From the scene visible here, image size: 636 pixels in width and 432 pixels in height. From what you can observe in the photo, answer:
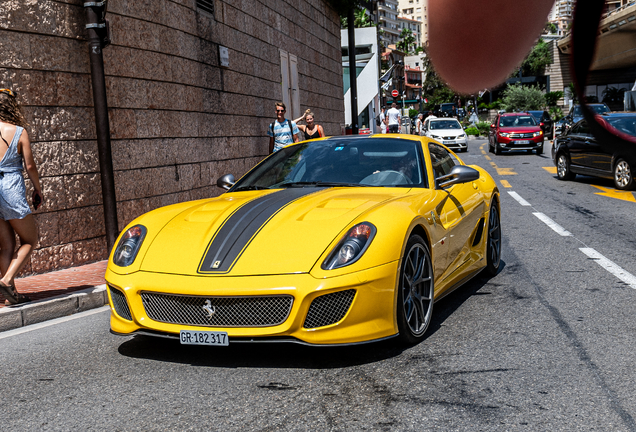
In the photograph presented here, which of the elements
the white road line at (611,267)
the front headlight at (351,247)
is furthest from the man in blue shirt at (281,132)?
the front headlight at (351,247)

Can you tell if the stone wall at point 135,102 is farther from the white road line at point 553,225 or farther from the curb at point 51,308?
→ the white road line at point 553,225

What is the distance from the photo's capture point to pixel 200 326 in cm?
379

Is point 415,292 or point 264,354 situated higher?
point 415,292

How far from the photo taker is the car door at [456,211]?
502 cm

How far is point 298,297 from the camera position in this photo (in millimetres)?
3660

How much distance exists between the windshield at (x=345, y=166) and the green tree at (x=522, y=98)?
13.4 ft

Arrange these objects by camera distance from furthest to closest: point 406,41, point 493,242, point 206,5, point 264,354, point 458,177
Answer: point 206,5
point 493,242
point 458,177
point 264,354
point 406,41

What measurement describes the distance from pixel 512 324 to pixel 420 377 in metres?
1.29

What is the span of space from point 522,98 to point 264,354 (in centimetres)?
342

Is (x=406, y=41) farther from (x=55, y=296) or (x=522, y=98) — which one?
(x=55, y=296)

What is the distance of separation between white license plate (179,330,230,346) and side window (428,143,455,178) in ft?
7.55

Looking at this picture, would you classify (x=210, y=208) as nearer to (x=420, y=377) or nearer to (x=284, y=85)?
(x=420, y=377)

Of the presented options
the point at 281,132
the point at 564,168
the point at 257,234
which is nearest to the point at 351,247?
the point at 257,234

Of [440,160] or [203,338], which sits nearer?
[203,338]
